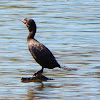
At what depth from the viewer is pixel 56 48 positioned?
51.9ft

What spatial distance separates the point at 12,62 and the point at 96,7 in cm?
1272

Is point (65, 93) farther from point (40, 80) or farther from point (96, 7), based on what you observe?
point (96, 7)

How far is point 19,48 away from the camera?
15.8m

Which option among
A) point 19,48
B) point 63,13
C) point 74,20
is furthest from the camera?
point 63,13

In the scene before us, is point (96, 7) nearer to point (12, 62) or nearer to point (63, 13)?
point (63, 13)

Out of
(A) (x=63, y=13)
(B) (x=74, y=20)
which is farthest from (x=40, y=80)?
(A) (x=63, y=13)

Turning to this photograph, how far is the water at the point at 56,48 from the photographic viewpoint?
10.7 metres

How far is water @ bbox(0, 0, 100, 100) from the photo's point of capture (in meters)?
10.7

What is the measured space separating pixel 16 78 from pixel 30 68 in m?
1.22

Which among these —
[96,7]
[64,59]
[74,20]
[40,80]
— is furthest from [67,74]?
[96,7]

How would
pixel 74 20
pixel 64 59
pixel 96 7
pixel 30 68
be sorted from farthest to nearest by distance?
pixel 96 7 → pixel 74 20 → pixel 64 59 → pixel 30 68

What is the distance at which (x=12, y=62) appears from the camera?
1370 cm

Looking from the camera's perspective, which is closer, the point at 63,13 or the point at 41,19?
the point at 41,19

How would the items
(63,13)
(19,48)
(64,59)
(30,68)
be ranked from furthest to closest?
(63,13) < (19,48) < (64,59) < (30,68)
